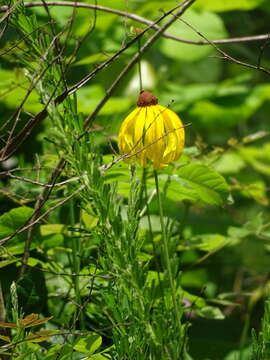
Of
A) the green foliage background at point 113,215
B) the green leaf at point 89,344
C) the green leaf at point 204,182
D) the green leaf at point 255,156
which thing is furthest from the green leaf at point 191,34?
the green leaf at point 89,344

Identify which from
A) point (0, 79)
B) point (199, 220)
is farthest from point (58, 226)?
point (199, 220)

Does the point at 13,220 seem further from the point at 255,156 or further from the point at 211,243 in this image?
the point at 255,156

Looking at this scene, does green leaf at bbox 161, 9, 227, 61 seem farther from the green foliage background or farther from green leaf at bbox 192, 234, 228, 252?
green leaf at bbox 192, 234, 228, 252

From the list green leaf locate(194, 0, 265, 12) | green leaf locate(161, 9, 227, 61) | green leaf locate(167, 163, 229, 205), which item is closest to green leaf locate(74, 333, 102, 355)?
green leaf locate(167, 163, 229, 205)

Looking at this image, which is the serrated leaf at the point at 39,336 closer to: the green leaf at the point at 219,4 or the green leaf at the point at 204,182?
the green leaf at the point at 204,182

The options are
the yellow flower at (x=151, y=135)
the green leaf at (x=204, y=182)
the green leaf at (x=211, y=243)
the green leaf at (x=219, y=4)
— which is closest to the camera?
the yellow flower at (x=151, y=135)

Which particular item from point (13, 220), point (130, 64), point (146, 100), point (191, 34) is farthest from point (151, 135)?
point (191, 34)
